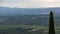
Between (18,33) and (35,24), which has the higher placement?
(35,24)

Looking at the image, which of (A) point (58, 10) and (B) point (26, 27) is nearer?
(A) point (58, 10)

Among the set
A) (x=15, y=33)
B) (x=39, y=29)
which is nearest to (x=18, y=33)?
(x=15, y=33)

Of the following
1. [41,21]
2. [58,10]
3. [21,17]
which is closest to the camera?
[58,10]

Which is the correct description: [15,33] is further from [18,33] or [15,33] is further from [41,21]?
[41,21]

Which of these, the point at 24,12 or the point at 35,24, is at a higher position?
the point at 24,12

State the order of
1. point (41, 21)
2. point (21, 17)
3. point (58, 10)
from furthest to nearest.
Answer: point (21, 17) → point (41, 21) → point (58, 10)

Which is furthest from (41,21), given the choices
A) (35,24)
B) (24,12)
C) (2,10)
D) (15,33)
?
(2,10)

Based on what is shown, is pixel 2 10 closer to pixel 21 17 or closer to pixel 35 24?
pixel 21 17

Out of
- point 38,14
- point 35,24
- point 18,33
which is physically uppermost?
point 38,14

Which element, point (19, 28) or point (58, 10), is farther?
point (19, 28)
